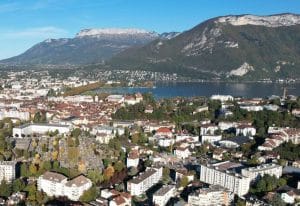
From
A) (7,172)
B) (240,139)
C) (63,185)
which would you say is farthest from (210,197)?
(240,139)

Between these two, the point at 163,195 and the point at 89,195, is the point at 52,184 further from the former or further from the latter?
the point at 163,195

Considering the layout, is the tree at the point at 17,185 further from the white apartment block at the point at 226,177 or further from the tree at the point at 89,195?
the white apartment block at the point at 226,177

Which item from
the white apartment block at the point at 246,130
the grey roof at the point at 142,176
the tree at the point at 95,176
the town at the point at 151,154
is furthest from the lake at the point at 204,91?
the tree at the point at 95,176

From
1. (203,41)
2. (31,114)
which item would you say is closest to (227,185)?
(31,114)

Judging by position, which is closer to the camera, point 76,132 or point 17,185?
point 17,185

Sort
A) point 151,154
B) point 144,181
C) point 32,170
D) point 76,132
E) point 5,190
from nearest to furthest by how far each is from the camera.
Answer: point 5,190, point 144,181, point 32,170, point 151,154, point 76,132

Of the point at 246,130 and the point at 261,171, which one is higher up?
the point at 246,130

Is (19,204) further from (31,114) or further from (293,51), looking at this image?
(293,51)
